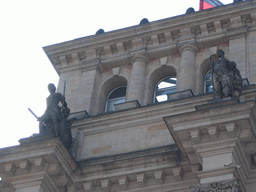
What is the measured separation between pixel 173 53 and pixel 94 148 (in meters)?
5.48

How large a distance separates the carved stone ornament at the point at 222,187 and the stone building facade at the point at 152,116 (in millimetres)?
29

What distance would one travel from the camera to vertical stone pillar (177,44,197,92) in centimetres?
2558

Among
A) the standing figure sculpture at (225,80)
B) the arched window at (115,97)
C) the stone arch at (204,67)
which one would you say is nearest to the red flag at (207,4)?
the stone arch at (204,67)

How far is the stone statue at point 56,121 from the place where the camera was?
23562mm

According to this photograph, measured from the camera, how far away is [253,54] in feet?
83.6

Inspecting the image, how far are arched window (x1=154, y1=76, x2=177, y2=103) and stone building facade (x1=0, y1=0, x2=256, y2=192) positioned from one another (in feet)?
0.13

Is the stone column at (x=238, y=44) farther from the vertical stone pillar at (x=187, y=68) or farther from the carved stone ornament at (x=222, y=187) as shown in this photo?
the carved stone ornament at (x=222, y=187)

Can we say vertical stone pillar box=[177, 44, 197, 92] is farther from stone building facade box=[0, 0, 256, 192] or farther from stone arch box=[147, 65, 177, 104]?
stone arch box=[147, 65, 177, 104]

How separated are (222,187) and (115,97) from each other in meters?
9.65

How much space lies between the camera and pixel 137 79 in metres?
26.7

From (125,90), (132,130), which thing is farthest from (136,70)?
(132,130)

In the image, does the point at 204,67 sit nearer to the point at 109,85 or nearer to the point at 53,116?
the point at 109,85

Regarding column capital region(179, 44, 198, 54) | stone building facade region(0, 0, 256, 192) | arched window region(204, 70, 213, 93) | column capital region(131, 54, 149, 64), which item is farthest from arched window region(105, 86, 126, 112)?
arched window region(204, 70, 213, 93)

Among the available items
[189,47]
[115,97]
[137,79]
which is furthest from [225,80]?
[115,97]
